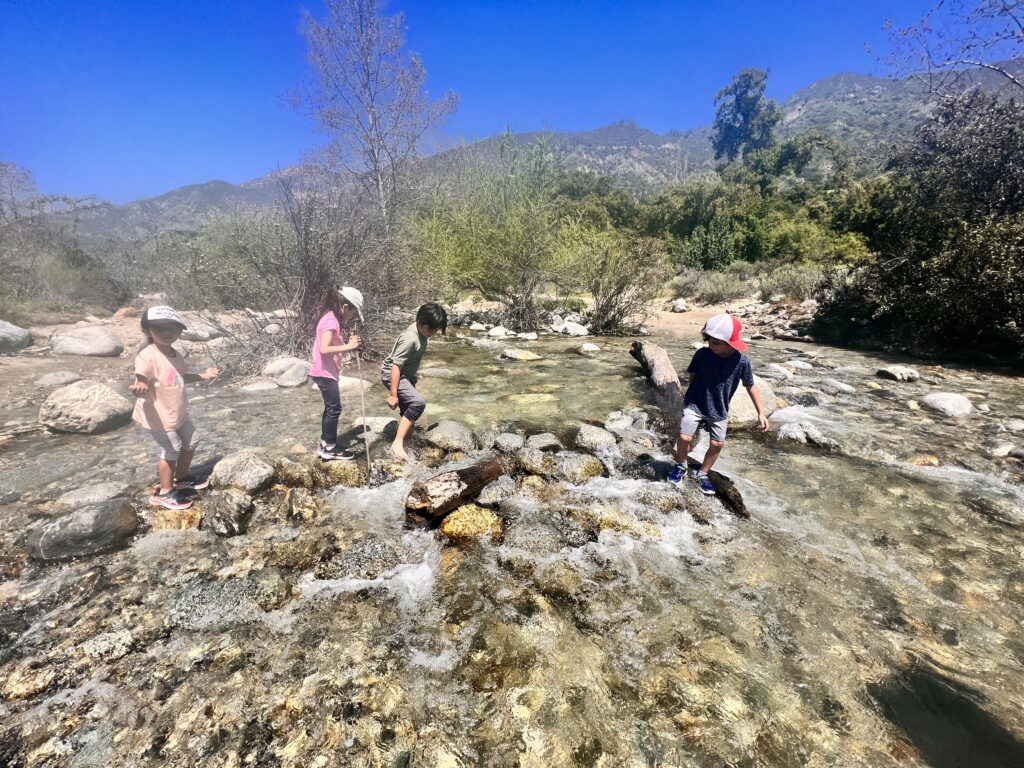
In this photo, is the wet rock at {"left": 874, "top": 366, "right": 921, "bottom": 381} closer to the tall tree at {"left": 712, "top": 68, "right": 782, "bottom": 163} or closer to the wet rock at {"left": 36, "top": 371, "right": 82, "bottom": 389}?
the wet rock at {"left": 36, "top": 371, "right": 82, "bottom": 389}

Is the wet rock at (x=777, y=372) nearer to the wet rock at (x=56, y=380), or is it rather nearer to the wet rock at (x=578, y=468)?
the wet rock at (x=578, y=468)

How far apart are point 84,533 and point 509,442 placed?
342 centimetres

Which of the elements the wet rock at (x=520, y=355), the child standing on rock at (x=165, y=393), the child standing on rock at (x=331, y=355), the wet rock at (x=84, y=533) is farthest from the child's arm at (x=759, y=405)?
the wet rock at (x=520, y=355)

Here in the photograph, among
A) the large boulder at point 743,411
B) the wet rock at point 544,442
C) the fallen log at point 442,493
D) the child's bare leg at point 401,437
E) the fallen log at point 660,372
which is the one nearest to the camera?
the fallen log at point 442,493

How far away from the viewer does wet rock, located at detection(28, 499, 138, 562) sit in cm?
294

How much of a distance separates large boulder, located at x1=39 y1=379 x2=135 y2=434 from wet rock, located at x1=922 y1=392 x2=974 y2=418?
10.0 metres

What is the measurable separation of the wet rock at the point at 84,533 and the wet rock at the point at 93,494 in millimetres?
325

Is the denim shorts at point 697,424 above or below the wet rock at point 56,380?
below

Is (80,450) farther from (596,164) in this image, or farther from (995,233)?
(596,164)

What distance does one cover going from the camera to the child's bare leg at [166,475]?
342cm

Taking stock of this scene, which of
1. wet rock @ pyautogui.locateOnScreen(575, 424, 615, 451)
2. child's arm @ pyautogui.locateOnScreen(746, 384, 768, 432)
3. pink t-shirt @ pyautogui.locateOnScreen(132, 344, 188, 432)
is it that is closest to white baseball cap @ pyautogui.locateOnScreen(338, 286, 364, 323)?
pink t-shirt @ pyautogui.locateOnScreen(132, 344, 188, 432)

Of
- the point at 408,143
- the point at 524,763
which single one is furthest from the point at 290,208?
the point at 408,143

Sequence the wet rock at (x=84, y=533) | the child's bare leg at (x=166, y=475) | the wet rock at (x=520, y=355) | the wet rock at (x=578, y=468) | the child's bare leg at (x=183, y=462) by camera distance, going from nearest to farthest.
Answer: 1. the wet rock at (x=84, y=533)
2. the child's bare leg at (x=166, y=475)
3. the child's bare leg at (x=183, y=462)
4. the wet rock at (x=578, y=468)
5. the wet rock at (x=520, y=355)

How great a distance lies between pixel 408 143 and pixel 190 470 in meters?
17.0
